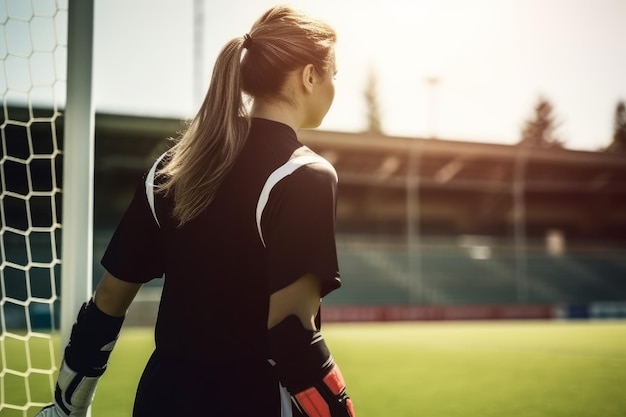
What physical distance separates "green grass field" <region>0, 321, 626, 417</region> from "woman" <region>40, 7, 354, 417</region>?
3861mm

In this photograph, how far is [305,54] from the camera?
1.69 meters

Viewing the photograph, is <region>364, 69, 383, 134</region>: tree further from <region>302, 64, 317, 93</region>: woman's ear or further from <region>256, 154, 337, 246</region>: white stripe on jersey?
<region>256, 154, 337, 246</region>: white stripe on jersey

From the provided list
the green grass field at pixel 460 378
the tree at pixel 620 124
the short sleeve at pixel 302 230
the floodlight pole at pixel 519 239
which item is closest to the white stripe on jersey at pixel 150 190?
the short sleeve at pixel 302 230

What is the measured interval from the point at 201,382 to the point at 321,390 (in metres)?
0.27

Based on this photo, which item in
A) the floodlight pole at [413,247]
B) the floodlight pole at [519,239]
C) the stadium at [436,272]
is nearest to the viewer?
the stadium at [436,272]

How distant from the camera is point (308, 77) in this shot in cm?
172

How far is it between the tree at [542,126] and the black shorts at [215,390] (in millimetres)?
69987

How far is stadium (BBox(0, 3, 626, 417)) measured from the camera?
21.8 ft

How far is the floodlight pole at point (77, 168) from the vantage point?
2377mm

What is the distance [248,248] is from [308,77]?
0.46 meters

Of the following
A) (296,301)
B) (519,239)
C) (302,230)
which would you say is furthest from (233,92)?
(519,239)

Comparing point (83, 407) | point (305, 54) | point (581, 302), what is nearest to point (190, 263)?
point (305, 54)

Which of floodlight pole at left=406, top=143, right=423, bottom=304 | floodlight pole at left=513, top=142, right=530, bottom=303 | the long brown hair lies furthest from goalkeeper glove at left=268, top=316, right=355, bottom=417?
floodlight pole at left=513, top=142, right=530, bottom=303

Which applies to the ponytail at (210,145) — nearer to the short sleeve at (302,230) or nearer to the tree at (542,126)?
the short sleeve at (302,230)
